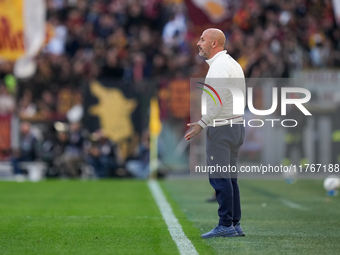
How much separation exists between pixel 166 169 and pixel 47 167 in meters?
3.12

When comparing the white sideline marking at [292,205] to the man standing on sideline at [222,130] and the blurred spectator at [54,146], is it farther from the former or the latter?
the blurred spectator at [54,146]

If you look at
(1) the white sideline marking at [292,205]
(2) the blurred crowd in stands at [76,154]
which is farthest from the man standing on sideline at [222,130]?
(2) the blurred crowd in stands at [76,154]

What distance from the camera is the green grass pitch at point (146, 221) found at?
697 centimetres

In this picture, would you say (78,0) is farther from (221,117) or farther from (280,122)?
(221,117)

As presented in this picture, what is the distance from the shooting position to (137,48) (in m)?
24.4

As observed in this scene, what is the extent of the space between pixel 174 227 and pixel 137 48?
16.0 m

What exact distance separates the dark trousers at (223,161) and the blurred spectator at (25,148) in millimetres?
14896

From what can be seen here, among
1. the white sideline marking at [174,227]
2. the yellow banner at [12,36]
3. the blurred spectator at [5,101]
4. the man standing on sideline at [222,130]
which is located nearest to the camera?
the white sideline marking at [174,227]

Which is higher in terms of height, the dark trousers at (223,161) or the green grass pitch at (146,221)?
the dark trousers at (223,161)

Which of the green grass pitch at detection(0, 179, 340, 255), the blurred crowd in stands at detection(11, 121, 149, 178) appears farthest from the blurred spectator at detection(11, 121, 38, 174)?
the green grass pitch at detection(0, 179, 340, 255)

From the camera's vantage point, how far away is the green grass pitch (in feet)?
22.9

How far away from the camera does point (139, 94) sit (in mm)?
22828

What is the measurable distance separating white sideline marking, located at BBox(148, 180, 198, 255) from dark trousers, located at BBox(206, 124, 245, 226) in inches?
17.5

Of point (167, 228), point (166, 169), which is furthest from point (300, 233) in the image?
point (166, 169)
